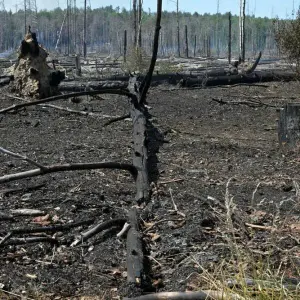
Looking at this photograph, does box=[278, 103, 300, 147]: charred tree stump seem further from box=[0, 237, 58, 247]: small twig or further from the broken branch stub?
the broken branch stub

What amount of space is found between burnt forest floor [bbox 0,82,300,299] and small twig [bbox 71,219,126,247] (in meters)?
0.04

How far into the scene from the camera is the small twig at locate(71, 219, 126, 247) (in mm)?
4641

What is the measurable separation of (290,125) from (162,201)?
3618 millimetres

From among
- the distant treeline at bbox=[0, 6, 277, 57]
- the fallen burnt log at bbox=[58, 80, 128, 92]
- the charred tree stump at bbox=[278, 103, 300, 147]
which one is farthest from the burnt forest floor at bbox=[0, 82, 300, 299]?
the distant treeline at bbox=[0, 6, 277, 57]

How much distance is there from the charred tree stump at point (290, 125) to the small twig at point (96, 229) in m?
4.18

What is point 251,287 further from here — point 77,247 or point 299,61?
point 299,61

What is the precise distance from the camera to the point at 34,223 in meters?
5.05

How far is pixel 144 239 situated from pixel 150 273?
1.93ft

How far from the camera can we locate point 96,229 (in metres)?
4.74

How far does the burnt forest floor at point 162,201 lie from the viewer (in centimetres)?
401

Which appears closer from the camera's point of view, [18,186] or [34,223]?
[34,223]

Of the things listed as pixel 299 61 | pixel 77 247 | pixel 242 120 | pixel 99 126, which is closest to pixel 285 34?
pixel 299 61

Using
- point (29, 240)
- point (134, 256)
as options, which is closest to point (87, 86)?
point (29, 240)

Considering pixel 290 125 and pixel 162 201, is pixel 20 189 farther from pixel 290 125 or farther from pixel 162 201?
pixel 290 125
